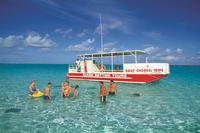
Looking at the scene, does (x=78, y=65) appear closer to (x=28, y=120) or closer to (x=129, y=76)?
(x=129, y=76)

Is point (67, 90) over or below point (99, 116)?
over

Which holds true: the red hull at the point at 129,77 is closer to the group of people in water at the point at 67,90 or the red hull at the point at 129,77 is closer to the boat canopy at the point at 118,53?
the boat canopy at the point at 118,53

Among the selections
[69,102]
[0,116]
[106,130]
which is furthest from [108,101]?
[0,116]

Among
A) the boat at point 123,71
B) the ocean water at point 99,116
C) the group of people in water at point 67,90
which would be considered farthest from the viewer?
the boat at point 123,71

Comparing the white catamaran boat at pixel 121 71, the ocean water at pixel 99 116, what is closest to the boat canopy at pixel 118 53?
the white catamaran boat at pixel 121 71

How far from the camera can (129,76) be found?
3125 centimetres

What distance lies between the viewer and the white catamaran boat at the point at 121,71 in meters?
29.1

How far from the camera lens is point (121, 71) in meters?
34.3

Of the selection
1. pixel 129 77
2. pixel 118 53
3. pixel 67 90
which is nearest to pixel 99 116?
pixel 67 90

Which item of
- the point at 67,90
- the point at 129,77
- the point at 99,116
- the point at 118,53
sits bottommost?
the point at 99,116

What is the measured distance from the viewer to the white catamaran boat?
29062 mm

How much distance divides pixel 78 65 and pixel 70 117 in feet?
83.8

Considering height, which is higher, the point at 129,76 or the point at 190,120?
the point at 129,76

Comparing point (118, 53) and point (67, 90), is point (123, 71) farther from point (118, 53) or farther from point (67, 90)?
point (67, 90)
